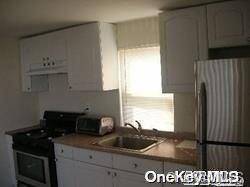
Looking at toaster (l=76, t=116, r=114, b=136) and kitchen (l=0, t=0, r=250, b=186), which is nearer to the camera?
kitchen (l=0, t=0, r=250, b=186)

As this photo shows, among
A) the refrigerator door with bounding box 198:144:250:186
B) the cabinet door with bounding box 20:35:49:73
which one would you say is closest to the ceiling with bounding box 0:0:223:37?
the cabinet door with bounding box 20:35:49:73

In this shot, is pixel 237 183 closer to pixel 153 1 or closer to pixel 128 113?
pixel 153 1

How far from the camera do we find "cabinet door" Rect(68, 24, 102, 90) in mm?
2930

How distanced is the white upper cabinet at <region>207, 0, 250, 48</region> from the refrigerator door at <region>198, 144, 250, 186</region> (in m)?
0.84

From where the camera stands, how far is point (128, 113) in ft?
10.5

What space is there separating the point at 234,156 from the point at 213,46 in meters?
0.91

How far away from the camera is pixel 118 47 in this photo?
3121 mm

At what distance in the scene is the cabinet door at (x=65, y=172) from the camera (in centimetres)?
293

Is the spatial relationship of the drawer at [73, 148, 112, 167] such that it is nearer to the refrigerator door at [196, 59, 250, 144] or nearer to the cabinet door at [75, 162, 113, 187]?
the cabinet door at [75, 162, 113, 187]

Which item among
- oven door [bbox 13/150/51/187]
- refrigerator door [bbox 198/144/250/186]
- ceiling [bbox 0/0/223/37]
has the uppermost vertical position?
ceiling [bbox 0/0/223/37]

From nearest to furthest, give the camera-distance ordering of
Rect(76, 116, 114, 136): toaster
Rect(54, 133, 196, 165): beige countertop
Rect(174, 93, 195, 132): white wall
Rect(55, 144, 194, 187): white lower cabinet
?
Rect(54, 133, 196, 165): beige countertop < Rect(55, 144, 194, 187): white lower cabinet < Rect(174, 93, 195, 132): white wall < Rect(76, 116, 114, 136): toaster

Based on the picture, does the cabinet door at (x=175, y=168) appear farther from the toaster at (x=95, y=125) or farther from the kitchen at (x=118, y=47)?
the toaster at (x=95, y=125)

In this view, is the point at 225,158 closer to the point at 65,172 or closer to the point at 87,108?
the point at 65,172

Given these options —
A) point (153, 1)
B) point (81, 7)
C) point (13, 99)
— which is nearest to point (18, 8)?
point (81, 7)
